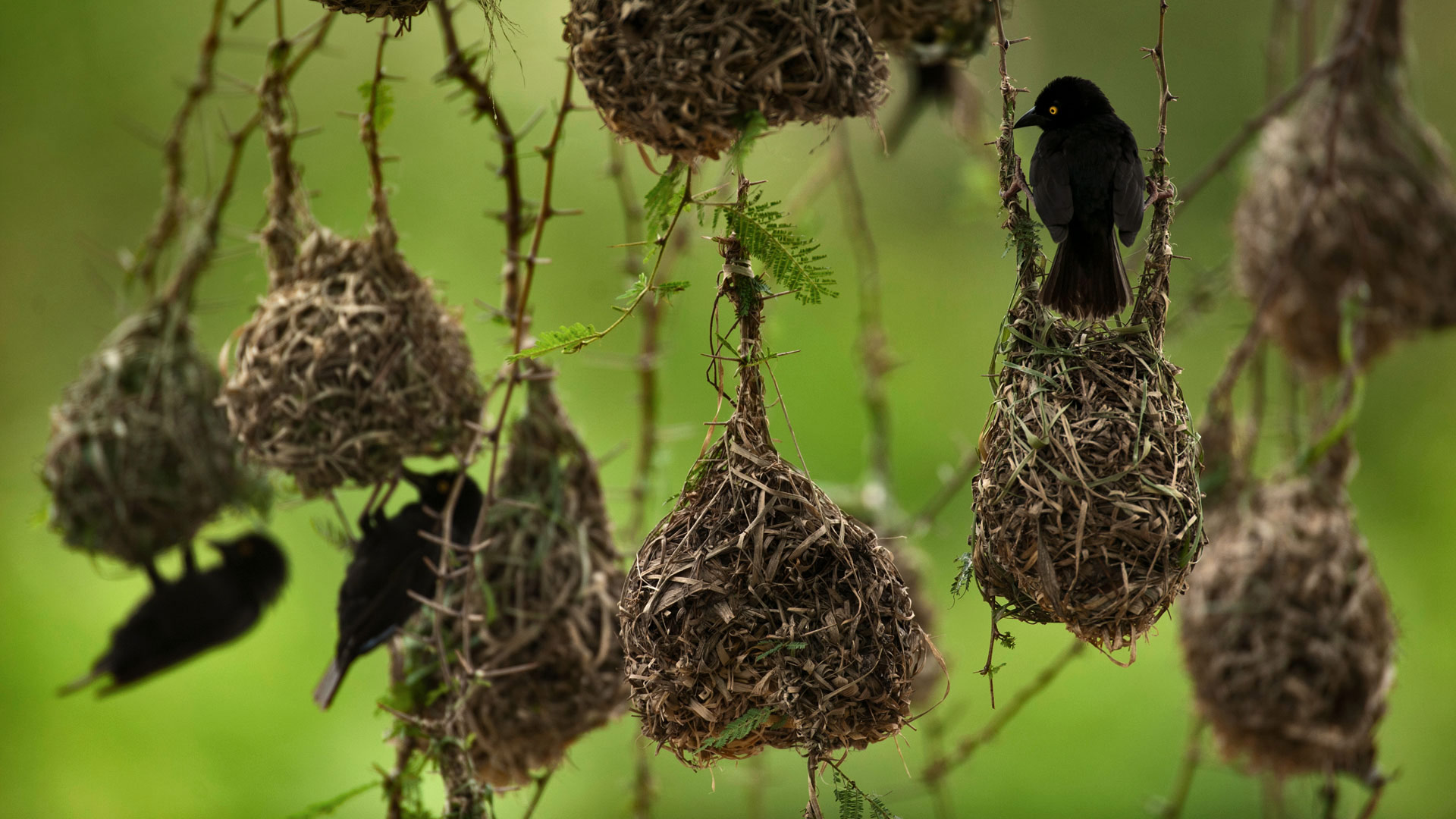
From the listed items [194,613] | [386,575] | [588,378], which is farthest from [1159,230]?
[588,378]

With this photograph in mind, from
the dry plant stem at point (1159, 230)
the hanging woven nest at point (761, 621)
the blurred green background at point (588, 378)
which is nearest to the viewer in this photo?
the dry plant stem at point (1159, 230)

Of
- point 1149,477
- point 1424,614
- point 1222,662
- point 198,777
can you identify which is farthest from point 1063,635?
point 1149,477

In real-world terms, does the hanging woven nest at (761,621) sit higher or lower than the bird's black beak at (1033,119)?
lower

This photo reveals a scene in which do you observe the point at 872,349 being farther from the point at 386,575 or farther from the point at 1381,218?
the point at 386,575

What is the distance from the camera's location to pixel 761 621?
1.28 metres

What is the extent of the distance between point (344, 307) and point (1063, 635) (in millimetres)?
4176

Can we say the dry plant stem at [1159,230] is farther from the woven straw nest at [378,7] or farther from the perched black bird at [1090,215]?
the woven straw nest at [378,7]

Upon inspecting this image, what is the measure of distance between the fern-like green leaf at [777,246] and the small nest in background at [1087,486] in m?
0.24

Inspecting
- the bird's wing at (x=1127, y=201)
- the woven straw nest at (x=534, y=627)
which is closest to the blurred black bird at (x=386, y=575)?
the woven straw nest at (x=534, y=627)

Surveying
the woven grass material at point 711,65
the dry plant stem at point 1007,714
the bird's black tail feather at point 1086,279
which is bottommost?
the dry plant stem at point 1007,714

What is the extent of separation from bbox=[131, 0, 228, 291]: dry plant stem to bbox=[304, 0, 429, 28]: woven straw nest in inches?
36.2

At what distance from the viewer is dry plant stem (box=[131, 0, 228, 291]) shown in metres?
2.08

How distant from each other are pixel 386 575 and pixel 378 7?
933 millimetres

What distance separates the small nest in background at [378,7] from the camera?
1188 millimetres
